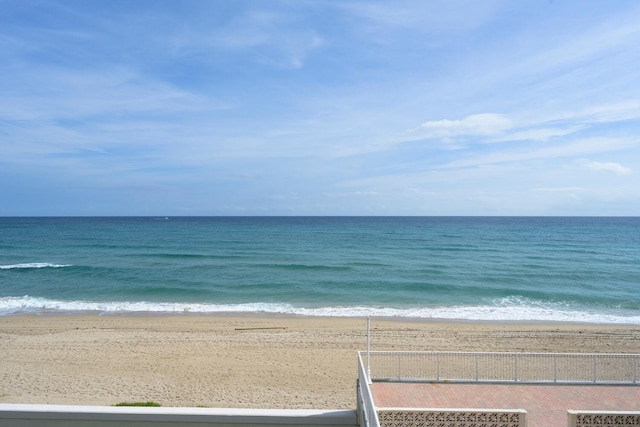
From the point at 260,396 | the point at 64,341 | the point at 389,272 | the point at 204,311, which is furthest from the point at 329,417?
the point at 389,272

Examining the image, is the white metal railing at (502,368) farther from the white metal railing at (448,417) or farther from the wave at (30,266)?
the wave at (30,266)

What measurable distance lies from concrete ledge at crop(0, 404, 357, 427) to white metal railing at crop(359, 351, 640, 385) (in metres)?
5.26

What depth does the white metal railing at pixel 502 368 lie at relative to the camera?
447 inches

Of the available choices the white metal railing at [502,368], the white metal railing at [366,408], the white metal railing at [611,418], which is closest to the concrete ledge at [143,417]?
the white metal railing at [366,408]

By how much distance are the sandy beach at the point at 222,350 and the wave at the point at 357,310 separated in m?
1.45

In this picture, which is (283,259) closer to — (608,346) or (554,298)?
(554,298)

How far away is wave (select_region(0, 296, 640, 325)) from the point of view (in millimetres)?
25125

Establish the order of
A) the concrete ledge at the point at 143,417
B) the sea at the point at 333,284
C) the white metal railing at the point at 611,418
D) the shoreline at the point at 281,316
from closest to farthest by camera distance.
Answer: the white metal railing at the point at 611,418, the concrete ledge at the point at 143,417, the shoreline at the point at 281,316, the sea at the point at 333,284

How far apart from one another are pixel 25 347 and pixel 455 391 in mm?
18048

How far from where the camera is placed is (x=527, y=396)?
408 inches

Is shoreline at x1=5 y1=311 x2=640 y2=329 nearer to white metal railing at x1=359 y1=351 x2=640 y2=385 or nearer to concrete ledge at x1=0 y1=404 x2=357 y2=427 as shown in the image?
white metal railing at x1=359 y1=351 x2=640 y2=385

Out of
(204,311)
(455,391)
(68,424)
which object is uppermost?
(68,424)

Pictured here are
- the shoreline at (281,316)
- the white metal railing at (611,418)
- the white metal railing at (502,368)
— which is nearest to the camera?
the white metal railing at (611,418)

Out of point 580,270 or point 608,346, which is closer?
point 608,346
